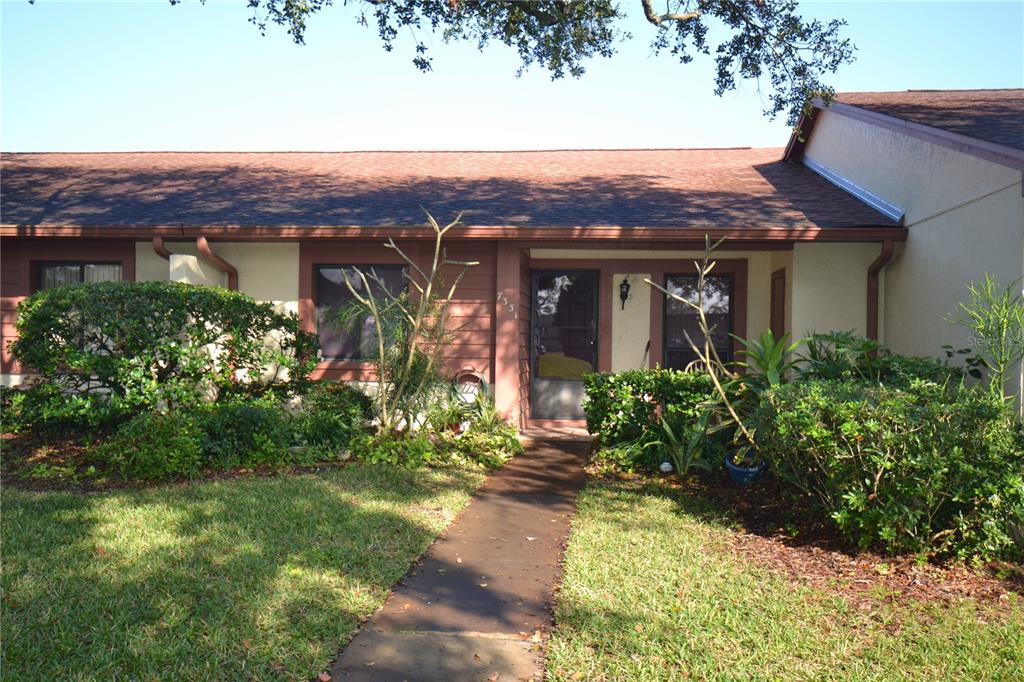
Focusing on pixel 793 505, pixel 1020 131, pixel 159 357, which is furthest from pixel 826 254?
pixel 159 357

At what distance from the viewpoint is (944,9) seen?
31.0 ft

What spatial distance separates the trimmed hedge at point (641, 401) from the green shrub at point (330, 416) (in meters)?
2.63

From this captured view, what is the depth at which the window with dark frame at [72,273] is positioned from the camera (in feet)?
34.6

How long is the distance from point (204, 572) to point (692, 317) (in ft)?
27.5

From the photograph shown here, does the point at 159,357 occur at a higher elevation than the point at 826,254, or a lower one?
lower

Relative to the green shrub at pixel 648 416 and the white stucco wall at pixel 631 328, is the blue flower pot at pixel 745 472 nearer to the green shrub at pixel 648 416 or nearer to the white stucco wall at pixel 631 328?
the green shrub at pixel 648 416

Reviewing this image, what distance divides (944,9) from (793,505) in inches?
273

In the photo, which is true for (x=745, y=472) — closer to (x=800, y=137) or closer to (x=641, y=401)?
(x=641, y=401)

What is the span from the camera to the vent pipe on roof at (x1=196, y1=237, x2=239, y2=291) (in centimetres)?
966

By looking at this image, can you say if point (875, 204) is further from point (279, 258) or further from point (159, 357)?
point (159, 357)

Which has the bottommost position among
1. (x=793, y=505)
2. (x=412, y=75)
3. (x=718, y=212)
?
(x=793, y=505)

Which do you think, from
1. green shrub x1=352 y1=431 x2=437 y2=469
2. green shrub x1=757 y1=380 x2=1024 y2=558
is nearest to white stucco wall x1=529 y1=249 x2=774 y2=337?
green shrub x1=352 y1=431 x2=437 y2=469

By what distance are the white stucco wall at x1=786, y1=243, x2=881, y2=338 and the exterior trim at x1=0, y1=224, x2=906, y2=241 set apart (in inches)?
19.4

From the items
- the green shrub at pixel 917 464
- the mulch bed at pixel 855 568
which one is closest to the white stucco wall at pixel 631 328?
the mulch bed at pixel 855 568
